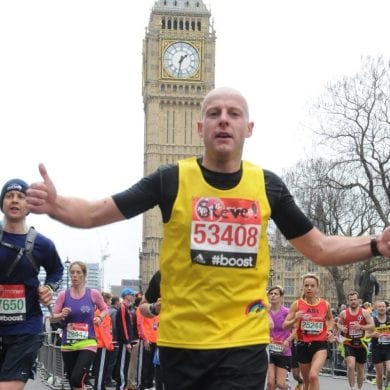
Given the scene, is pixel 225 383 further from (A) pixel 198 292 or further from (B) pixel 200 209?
(B) pixel 200 209

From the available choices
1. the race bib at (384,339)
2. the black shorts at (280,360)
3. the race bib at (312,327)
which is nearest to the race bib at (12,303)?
the race bib at (312,327)

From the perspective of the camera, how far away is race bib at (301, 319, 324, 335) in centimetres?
1397

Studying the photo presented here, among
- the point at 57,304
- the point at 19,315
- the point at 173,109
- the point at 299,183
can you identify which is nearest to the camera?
the point at 19,315

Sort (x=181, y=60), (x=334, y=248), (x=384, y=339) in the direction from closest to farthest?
(x=334, y=248), (x=384, y=339), (x=181, y=60)

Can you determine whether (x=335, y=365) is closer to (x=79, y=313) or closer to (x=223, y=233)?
(x=79, y=313)

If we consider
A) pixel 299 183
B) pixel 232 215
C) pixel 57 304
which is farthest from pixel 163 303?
pixel 299 183

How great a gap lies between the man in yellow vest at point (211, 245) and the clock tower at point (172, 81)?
357 feet

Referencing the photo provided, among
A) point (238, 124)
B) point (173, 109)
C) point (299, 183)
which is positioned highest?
point (173, 109)

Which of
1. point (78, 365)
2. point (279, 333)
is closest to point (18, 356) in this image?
point (78, 365)

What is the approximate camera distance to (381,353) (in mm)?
18250

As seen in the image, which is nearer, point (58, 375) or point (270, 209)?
point (270, 209)

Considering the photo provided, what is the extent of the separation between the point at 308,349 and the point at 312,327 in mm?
331

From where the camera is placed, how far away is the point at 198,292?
175 inches

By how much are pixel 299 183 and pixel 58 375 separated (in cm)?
3262
